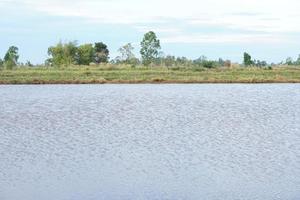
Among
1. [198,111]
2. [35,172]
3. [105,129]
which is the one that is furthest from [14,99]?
[35,172]

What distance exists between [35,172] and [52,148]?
283 centimetres

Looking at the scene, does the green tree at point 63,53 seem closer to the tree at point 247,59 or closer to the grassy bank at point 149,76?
the grassy bank at point 149,76

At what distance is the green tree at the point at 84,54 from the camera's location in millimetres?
58875

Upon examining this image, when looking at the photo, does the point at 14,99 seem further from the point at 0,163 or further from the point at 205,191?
the point at 205,191

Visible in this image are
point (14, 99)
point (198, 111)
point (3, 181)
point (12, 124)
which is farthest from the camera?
point (14, 99)

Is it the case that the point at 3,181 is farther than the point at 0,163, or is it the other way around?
the point at 0,163

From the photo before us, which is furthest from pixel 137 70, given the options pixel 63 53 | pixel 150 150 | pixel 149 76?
pixel 150 150

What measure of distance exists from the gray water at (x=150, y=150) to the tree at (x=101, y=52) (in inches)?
1372

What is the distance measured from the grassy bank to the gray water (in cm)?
1438

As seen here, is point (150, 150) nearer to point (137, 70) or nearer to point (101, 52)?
point (137, 70)

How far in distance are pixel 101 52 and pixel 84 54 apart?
4.15m

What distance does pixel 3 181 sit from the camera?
10.6 meters

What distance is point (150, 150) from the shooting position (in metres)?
14.0

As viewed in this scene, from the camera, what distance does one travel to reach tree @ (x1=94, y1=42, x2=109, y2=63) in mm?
62219
